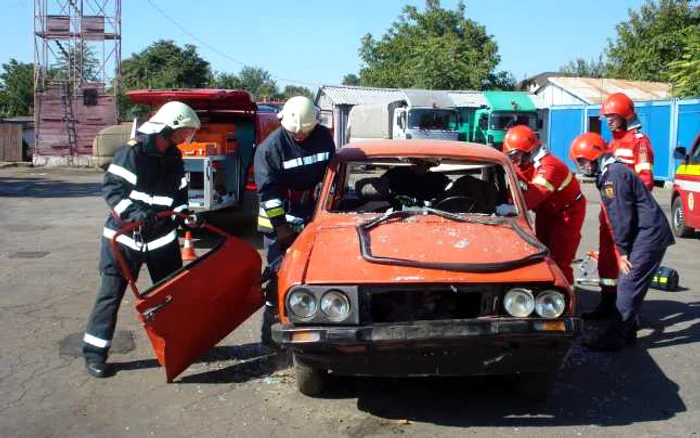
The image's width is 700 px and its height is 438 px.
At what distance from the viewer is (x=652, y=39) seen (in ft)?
121

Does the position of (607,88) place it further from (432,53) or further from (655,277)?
(655,277)

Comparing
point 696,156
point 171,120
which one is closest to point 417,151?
point 171,120

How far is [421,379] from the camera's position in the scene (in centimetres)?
478

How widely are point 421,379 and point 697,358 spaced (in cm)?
219

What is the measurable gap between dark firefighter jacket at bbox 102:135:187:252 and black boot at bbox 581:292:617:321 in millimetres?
3657

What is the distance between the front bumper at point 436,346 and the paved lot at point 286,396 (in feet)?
1.34

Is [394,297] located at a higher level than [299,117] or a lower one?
lower

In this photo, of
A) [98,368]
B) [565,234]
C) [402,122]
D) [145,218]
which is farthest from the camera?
[402,122]

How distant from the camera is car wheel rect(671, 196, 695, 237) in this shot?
10.9 metres

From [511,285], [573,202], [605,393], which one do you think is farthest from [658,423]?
[573,202]

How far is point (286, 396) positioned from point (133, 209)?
1596 millimetres

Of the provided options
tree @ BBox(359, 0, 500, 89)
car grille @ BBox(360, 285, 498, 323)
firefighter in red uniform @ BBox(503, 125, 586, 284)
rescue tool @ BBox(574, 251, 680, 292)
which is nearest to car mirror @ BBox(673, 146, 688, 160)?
rescue tool @ BBox(574, 251, 680, 292)

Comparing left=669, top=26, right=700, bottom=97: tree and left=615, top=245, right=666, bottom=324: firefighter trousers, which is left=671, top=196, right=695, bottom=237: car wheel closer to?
left=615, top=245, right=666, bottom=324: firefighter trousers

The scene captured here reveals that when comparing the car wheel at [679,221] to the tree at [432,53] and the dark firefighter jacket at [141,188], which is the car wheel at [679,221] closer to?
the dark firefighter jacket at [141,188]
